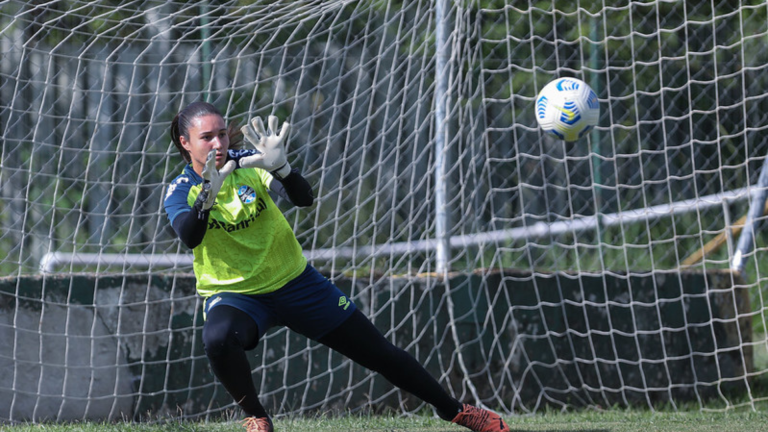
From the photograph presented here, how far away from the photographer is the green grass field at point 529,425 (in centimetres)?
422

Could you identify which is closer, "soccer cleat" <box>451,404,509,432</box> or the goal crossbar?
"soccer cleat" <box>451,404,509,432</box>

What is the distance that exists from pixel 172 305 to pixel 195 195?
6.22ft

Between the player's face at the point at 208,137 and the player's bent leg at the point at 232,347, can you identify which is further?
the player's face at the point at 208,137

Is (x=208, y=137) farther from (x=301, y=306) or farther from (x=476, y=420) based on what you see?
(x=476, y=420)

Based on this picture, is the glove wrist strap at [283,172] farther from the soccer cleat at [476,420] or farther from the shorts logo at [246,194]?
the soccer cleat at [476,420]

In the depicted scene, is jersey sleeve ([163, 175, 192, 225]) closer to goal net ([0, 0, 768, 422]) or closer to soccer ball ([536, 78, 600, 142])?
goal net ([0, 0, 768, 422])

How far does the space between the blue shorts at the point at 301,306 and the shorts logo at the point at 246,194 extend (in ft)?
1.24

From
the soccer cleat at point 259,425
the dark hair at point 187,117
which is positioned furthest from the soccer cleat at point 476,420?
the dark hair at point 187,117

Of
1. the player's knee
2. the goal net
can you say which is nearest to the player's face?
the player's knee

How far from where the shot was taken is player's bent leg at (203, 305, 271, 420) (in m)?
3.47

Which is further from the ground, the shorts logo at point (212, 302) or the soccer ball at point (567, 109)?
the soccer ball at point (567, 109)

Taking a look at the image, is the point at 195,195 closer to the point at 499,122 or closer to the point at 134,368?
the point at 134,368

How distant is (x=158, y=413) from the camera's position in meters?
5.30

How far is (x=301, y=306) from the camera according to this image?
373cm
